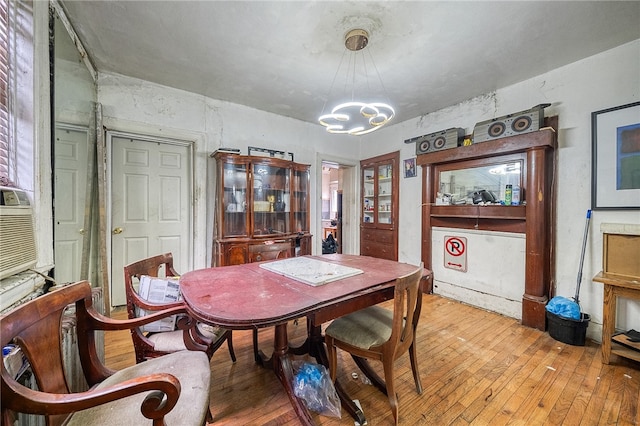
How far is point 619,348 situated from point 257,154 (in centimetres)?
408

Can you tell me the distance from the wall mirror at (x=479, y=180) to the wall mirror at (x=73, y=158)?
390cm

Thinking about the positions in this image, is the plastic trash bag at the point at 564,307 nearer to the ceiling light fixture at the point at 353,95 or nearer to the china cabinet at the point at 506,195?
the china cabinet at the point at 506,195

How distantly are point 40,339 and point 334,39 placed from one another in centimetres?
249

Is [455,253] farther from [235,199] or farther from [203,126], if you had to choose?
[203,126]

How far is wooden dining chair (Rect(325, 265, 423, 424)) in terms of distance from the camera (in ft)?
4.45

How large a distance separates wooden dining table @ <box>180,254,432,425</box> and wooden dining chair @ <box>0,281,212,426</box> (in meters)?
0.26

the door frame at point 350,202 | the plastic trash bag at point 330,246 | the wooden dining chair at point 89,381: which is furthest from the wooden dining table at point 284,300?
the plastic trash bag at point 330,246

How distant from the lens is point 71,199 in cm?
231

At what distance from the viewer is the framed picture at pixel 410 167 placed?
3857 mm

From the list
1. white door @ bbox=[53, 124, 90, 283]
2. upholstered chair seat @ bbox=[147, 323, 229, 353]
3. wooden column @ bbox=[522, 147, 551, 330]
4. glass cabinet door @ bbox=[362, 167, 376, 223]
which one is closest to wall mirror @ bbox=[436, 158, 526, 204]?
wooden column @ bbox=[522, 147, 551, 330]

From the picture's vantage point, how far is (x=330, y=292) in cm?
134

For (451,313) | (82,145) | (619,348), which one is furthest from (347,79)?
(619,348)

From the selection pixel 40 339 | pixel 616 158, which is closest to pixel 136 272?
pixel 40 339

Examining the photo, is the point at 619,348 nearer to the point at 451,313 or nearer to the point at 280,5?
the point at 451,313
